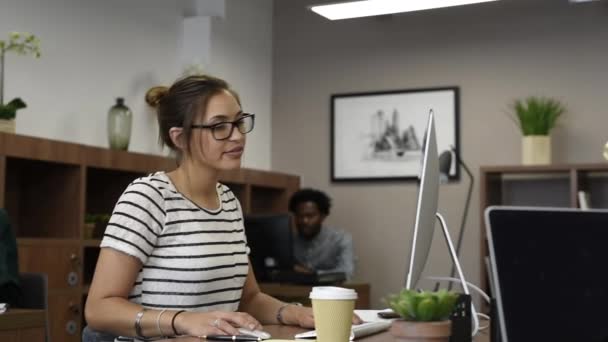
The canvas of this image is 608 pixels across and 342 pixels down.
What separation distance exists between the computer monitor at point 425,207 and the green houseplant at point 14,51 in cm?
291

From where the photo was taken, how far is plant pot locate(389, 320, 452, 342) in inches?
50.0

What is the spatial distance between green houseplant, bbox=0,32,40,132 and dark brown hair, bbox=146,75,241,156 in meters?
2.30

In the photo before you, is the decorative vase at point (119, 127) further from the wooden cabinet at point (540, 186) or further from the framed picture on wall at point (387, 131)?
the wooden cabinet at point (540, 186)

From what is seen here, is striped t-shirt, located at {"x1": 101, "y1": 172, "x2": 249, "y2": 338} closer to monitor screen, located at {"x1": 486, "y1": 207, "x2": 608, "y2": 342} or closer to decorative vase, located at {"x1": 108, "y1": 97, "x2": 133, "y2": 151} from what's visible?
monitor screen, located at {"x1": 486, "y1": 207, "x2": 608, "y2": 342}

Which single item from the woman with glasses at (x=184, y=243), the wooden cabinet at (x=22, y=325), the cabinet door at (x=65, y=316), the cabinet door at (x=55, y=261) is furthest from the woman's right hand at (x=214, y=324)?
the cabinet door at (x=65, y=316)

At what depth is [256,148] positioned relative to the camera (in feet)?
22.1

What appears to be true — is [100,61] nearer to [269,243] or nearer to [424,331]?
[269,243]

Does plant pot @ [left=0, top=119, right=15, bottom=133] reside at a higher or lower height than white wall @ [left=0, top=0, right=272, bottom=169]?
lower

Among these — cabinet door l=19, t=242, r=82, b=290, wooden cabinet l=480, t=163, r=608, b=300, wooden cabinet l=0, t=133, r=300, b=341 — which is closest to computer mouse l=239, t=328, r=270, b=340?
wooden cabinet l=0, t=133, r=300, b=341

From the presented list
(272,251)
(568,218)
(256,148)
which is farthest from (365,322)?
(256,148)

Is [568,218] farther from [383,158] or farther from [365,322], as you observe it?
[383,158]

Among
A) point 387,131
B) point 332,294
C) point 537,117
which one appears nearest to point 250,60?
point 387,131

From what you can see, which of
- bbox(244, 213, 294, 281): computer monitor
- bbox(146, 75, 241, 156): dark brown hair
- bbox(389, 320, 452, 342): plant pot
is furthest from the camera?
bbox(244, 213, 294, 281): computer monitor

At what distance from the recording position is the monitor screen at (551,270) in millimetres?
1125
